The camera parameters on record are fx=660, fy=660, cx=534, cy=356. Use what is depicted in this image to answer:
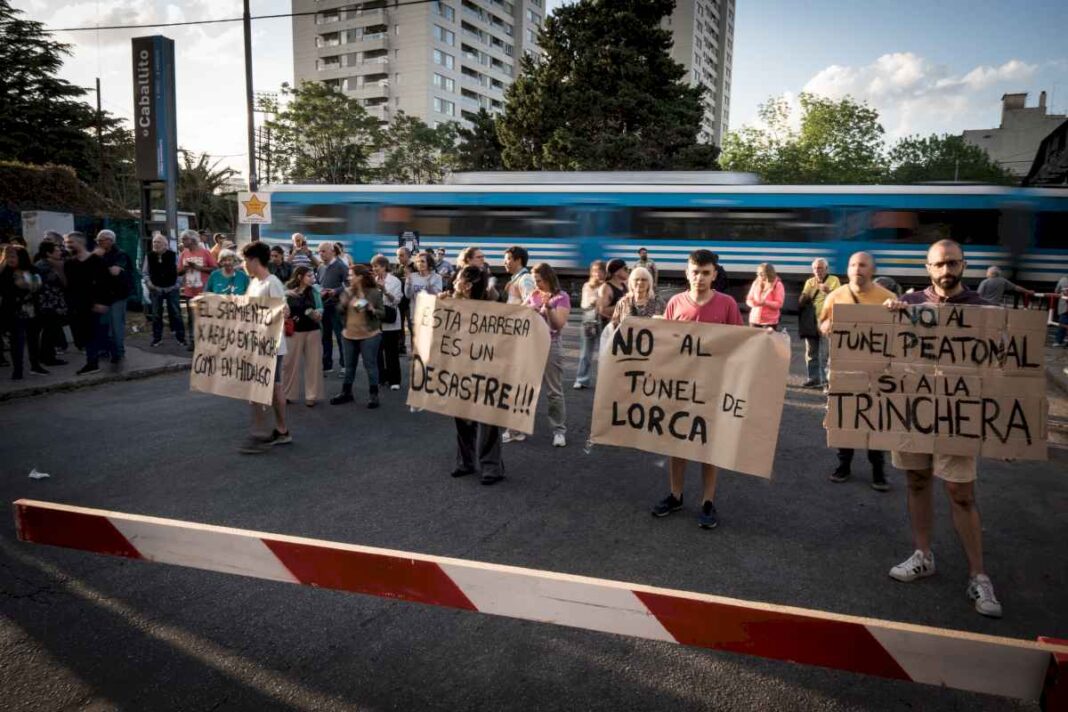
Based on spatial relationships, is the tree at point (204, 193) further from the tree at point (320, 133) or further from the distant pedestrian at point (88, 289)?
the distant pedestrian at point (88, 289)

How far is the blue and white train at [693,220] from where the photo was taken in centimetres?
1809

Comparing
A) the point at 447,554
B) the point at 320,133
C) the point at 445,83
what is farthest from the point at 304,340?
the point at 445,83

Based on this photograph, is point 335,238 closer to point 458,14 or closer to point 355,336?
point 355,336

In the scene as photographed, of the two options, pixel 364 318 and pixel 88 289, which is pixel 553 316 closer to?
pixel 364 318

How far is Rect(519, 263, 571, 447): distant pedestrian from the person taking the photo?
6188 millimetres

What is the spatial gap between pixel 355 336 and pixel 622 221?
13399mm

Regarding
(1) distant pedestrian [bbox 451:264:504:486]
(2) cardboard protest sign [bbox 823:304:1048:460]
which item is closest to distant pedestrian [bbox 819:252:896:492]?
(2) cardboard protest sign [bbox 823:304:1048:460]

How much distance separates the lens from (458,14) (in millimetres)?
78750

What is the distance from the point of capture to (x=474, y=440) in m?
5.94

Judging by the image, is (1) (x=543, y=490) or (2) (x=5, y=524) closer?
(2) (x=5, y=524)

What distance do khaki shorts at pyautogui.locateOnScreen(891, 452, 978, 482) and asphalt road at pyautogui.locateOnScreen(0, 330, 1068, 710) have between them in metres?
0.73

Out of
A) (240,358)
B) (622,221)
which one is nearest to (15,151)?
→ (622,221)

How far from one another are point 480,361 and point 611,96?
3459 centimetres

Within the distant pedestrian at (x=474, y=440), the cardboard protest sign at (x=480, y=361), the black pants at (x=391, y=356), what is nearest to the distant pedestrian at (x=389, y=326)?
the black pants at (x=391, y=356)
